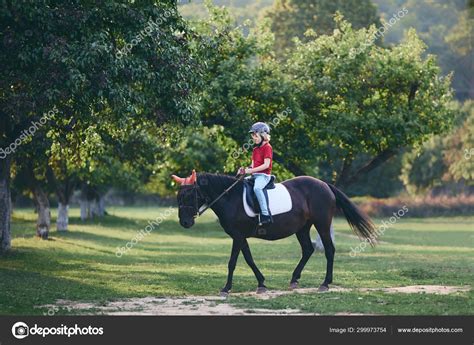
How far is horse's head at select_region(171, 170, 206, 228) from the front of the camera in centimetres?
1716

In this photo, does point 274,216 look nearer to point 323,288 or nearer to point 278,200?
point 278,200

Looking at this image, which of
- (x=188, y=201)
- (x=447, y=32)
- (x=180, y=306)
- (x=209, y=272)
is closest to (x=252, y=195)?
(x=188, y=201)

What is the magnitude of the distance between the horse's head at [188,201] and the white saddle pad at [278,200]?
114cm

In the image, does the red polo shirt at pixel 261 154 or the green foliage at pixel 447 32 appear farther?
the green foliage at pixel 447 32

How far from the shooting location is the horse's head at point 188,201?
17156 mm

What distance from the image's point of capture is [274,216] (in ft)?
59.6

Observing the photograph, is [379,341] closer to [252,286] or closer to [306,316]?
[306,316]

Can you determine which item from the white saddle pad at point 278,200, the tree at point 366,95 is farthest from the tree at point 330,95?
the white saddle pad at point 278,200

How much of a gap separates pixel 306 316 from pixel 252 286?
6.06m

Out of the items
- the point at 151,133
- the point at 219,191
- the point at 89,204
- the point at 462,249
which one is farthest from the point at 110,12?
the point at 89,204

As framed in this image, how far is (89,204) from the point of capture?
6706cm

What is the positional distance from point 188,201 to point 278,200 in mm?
2023

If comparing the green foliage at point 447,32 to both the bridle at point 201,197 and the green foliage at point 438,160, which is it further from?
the bridle at point 201,197

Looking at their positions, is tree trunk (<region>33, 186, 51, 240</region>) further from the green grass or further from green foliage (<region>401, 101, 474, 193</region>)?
green foliage (<region>401, 101, 474, 193</region>)
